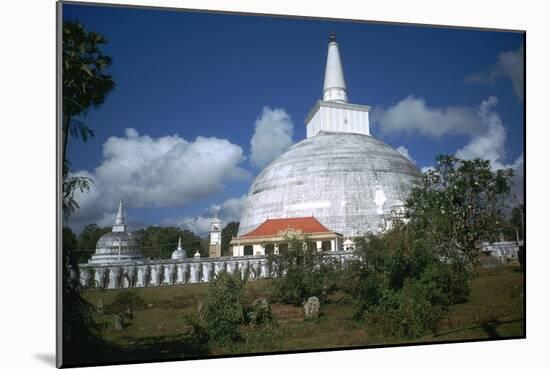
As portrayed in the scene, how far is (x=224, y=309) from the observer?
919cm

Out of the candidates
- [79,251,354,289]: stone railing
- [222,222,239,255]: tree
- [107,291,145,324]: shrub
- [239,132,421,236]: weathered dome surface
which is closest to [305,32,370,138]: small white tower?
[239,132,421,236]: weathered dome surface

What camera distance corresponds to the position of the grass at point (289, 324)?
880cm

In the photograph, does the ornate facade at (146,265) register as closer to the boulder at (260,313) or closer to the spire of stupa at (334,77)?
the boulder at (260,313)

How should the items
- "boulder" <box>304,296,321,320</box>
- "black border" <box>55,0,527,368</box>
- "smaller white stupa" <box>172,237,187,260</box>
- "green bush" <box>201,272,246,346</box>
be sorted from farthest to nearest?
"smaller white stupa" <box>172,237,187,260</box>, "boulder" <box>304,296,321,320</box>, "green bush" <box>201,272,246,346</box>, "black border" <box>55,0,527,368</box>

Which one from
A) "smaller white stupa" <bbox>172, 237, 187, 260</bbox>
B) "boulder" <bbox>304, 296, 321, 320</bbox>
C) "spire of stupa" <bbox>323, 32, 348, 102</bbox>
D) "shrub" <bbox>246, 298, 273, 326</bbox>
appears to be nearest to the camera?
"shrub" <bbox>246, 298, 273, 326</bbox>

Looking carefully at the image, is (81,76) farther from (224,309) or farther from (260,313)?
(260,313)

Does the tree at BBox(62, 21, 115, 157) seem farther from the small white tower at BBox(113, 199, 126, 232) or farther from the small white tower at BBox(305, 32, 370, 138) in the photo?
the small white tower at BBox(305, 32, 370, 138)

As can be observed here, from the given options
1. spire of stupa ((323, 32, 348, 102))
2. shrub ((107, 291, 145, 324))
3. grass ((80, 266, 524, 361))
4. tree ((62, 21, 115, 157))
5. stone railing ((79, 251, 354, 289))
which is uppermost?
spire of stupa ((323, 32, 348, 102))

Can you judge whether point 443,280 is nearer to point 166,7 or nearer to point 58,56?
point 166,7

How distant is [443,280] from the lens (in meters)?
10.3

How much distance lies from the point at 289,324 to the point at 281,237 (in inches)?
81.9

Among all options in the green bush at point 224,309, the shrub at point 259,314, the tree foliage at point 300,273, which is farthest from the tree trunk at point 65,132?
the tree foliage at point 300,273

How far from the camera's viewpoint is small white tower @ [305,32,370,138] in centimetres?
1160

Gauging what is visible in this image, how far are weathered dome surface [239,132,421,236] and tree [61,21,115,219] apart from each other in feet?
16.0
